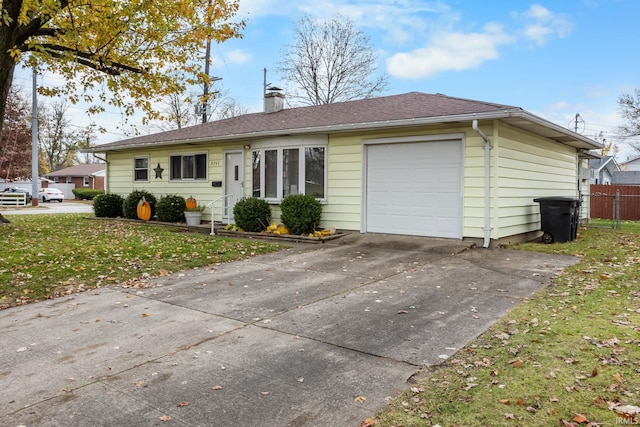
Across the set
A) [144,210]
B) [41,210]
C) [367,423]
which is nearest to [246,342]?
[367,423]

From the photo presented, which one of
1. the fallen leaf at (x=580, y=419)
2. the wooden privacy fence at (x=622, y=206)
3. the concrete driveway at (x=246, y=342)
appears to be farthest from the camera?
the wooden privacy fence at (x=622, y=206)

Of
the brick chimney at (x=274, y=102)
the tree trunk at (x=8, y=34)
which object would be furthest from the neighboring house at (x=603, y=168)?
the tree trunk at (x=8, y=34)

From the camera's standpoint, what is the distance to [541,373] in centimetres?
327

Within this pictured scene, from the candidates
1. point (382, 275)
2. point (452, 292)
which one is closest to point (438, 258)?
point (382, 275)

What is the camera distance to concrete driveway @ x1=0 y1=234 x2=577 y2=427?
9.55 ft

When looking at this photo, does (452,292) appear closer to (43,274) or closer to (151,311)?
(151,311)

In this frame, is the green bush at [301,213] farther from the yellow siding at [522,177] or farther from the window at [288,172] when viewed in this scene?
the yellow siding at [522,177]

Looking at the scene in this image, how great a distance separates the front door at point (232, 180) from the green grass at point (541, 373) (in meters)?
9.36

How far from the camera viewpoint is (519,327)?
14.2 feet

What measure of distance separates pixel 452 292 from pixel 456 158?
173 inches

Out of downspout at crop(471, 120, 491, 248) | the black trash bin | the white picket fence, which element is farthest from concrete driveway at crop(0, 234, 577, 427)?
the white picket fence

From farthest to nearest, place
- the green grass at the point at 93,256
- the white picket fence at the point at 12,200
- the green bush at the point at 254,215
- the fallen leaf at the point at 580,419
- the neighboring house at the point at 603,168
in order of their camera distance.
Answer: the neighboring house at the point at 603,168
the white picket fence at the point at 12,200
the green bush at the point at 254,215
the green grass at the point at 93,256
the fallen leaf at the point at 580,419

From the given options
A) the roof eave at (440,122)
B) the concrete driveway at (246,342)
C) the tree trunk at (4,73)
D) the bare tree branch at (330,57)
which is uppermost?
the bare tree branch at (330,57)

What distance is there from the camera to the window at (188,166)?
46.6 ft
